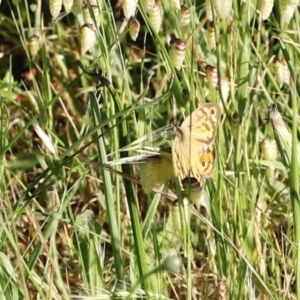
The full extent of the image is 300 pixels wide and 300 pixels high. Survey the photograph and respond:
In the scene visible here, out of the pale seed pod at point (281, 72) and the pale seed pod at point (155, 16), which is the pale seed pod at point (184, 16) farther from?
the pale seed pod at point (281, 72)

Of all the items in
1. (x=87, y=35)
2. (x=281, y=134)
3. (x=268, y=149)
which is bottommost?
(x=268, y=149)

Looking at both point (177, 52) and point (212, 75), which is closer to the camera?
point (177, 52)

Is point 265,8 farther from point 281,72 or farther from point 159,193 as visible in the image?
point 159,193

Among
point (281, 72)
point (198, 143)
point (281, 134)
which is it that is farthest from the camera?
point (281, 72)

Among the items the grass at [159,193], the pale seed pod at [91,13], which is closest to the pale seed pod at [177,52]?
the grass at [159,193]

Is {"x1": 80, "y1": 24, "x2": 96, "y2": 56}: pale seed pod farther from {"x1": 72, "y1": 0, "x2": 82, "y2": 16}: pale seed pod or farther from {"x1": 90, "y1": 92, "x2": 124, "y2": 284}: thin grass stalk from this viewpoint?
{"x1": 90, "y1": 92, "x2": 124, "y2": 284}: thin grass stalk

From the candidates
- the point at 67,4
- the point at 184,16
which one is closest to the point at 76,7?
the point at 67,4

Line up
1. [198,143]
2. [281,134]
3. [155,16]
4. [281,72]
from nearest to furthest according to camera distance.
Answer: [198,143] < [281,134] < [155,16] < [281,72]

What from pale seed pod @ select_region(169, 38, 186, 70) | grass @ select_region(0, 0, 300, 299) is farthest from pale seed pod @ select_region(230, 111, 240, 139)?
pale seed pod @ select_region(169, 38, 186, 70)
